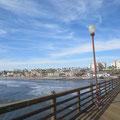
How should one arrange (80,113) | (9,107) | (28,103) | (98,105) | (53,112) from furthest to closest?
(98,105)
(80,113)
(53,112)
(28,103)
(9,107)

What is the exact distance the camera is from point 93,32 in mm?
6984

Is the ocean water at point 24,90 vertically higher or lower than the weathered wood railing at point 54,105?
lower

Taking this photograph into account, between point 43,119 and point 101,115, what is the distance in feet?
8.95

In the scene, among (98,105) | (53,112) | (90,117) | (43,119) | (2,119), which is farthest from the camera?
(2,119)

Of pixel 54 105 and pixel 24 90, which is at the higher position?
pixel 54 105

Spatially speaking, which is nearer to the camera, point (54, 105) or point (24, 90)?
point (54, 105)

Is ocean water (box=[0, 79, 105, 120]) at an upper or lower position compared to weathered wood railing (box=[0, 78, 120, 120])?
lower

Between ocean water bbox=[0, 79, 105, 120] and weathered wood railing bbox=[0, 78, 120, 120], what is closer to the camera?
weathered wood railing bbox=[0, 78, 120, 120]

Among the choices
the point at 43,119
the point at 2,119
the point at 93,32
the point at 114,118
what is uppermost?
the point at 93,32

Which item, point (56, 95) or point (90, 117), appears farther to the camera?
point (90, 117)

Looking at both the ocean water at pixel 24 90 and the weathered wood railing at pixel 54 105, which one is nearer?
the weathered wood railing at pixel 54 105

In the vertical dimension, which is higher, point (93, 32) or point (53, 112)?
point (93, 32)

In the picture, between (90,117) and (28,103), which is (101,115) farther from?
(28,103)

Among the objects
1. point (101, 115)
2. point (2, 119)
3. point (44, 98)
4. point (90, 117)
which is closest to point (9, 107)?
point (44, 98)
